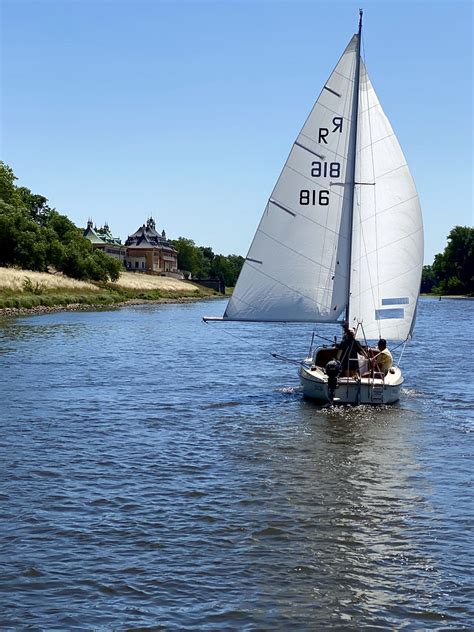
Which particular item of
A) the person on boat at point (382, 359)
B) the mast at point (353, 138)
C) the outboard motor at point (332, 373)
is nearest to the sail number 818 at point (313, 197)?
the mast at point (353, 138)

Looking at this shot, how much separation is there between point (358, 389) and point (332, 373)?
3.82 feet

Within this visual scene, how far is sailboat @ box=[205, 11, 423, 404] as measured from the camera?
2903 centimetres

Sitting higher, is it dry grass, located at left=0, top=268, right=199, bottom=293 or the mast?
the mast

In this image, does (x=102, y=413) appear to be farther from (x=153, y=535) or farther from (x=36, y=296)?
(x=36, y=296)

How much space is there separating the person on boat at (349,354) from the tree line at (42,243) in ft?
275

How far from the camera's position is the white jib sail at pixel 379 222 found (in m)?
29.3

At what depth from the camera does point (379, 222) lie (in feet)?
96.3

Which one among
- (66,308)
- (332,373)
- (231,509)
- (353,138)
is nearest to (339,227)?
(353,138)

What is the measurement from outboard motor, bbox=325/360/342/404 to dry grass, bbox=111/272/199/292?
113709 mm

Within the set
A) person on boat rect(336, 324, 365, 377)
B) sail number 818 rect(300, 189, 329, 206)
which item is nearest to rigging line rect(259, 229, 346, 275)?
sail number 818 rect(300, 189, 329, 206)

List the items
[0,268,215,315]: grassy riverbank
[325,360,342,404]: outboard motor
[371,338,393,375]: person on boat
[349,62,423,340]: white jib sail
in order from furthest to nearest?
[0,268,215,315]: grassy riverbank
[349,62,423,340]: white jib sail
[371,338,393,375]: person on boat
[325,360,342,404]: outboard motor

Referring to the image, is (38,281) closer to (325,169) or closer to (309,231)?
(309,231)

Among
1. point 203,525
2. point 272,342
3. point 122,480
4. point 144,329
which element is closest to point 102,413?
point 122,480

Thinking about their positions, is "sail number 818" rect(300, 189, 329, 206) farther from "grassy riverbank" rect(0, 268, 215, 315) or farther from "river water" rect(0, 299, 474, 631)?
"grassy riverbank" rect(0, 268, 215, 315)
